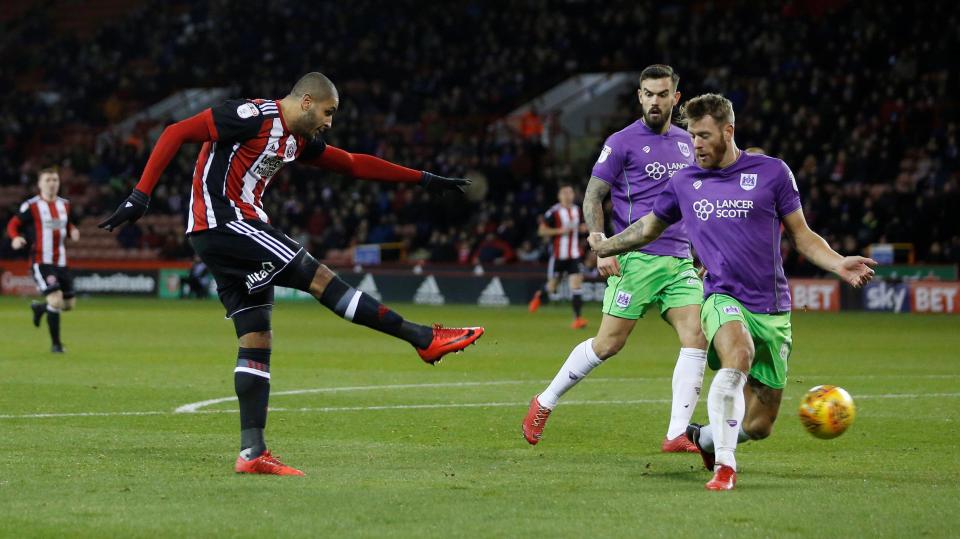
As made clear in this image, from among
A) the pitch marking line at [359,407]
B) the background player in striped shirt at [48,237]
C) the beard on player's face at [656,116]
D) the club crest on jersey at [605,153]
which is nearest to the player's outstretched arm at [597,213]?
the club crest on jersey at [605,153]

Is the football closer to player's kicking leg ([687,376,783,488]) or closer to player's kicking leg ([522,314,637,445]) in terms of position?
player's kicking leg ([687,376,783,488])

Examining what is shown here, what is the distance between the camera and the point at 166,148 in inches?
301

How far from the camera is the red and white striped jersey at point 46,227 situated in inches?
733

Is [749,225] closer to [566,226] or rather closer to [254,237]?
[254,237]

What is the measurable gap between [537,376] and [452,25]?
2908cm

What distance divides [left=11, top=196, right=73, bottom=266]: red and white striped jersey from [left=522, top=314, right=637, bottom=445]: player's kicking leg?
11.1 meters

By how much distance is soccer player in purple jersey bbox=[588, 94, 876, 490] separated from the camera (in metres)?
7.38

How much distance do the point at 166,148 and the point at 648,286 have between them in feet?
11.1

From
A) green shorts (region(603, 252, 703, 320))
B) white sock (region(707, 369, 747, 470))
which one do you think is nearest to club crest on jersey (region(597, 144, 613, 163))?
green shorts (region(603, 252, 703, 320))

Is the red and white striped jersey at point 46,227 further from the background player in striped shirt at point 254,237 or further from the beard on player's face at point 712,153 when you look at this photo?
the beard on player's face at point 712,153

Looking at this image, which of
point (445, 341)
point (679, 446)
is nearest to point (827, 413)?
point (679, 446)

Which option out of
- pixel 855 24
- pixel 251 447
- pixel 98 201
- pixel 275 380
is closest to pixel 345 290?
pixel 251 447

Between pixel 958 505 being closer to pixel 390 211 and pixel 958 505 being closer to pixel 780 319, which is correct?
pixel 780 319

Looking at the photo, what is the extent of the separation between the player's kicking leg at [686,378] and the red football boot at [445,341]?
194 cm
